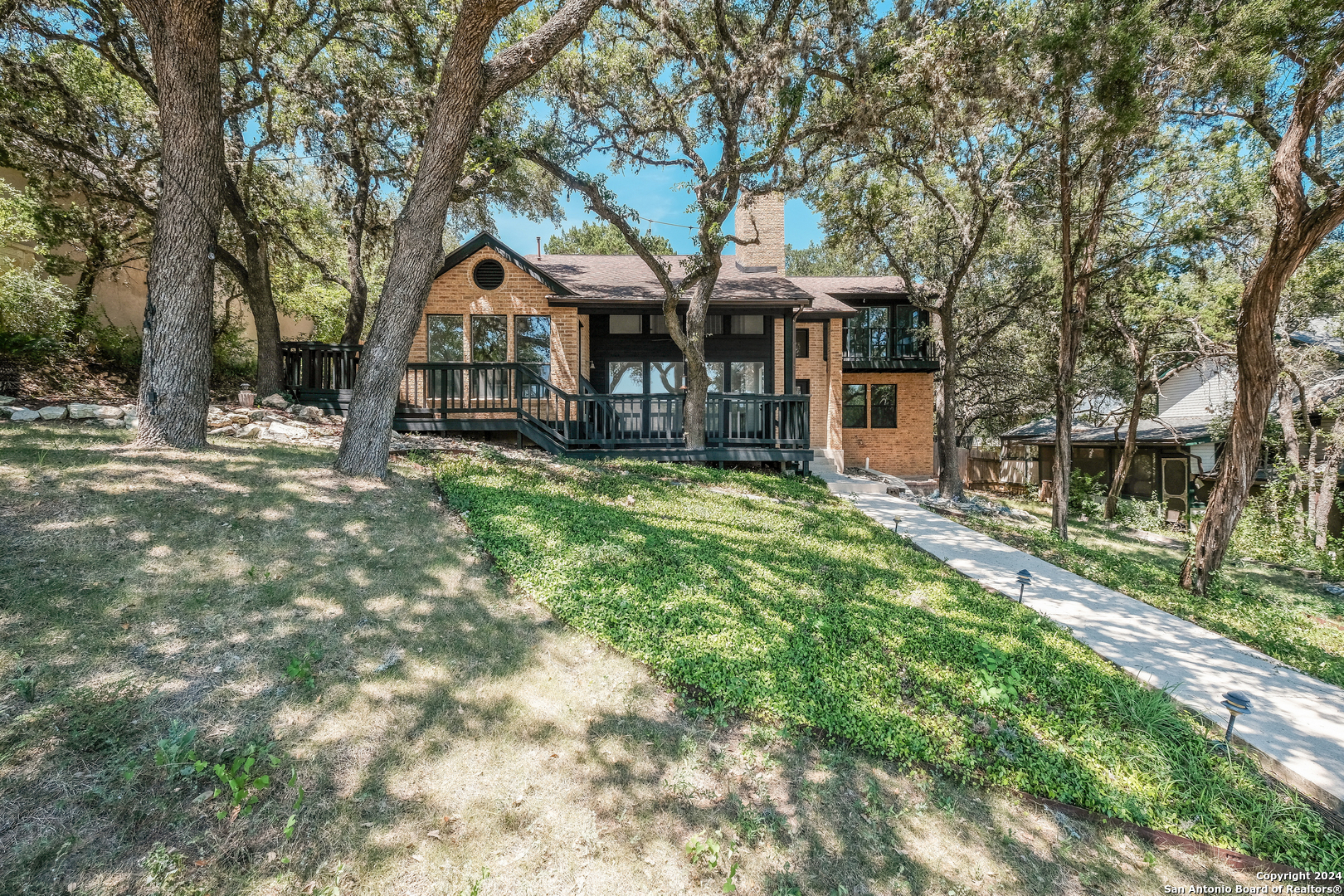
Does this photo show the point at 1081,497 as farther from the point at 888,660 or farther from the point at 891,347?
the point at 888,660

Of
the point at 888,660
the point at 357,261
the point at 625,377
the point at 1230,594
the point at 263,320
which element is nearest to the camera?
the point at 888,660

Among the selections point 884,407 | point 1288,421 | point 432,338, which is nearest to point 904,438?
point 884,407

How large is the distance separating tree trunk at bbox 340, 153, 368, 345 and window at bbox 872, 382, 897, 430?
15.2m

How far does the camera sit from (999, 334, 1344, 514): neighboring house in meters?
14.8

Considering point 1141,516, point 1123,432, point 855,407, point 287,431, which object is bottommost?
point 1141,516

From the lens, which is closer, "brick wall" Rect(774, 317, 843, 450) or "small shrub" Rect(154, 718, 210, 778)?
"small shrub" Rect(154, 718, 210, 778)

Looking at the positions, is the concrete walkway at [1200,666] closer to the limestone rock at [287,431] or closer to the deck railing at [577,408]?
the deck railing at [577,408]

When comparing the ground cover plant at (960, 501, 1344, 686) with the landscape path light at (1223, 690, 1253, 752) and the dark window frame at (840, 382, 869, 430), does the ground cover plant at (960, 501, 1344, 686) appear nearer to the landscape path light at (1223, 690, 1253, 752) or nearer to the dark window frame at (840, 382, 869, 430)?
the landscape path light at (1223, 690, 1253, 752)

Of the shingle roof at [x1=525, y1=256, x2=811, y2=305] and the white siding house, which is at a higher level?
the shingle roof at [x1=525, y1=256, x2=811, y2=305]

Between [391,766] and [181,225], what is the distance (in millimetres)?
6704

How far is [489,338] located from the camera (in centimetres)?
1254

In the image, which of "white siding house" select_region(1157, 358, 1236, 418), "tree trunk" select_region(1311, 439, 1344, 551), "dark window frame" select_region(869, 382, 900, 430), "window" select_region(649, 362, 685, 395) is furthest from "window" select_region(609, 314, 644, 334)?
"white siding house" select_region(1157, 358, 1236, 418)

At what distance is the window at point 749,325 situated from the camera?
13859mm

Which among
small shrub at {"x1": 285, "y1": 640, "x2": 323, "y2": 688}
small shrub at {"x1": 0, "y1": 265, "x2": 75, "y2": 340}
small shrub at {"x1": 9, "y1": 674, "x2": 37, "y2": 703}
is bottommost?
small shrub at {"x1": 285, "y1": 640, "x2": 323, "y2": 688}
